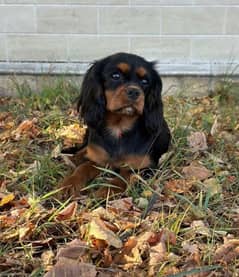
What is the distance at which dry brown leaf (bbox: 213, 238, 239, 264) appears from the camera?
2438 mm

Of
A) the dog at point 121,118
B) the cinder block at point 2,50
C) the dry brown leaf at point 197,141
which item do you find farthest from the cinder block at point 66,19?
the dog at point 121,118

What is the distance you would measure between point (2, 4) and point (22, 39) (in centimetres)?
44

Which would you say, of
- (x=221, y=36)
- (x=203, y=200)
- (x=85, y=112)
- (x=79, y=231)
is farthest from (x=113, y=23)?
(x=79, y=231)

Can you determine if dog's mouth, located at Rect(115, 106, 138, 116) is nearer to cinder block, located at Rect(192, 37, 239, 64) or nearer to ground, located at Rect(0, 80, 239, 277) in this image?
ground, located at Rect(0, 80, 239, 277)

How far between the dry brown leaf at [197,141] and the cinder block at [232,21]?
7.01 ft

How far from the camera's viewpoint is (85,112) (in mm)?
3600

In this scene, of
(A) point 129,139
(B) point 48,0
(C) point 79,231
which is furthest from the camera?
(B) point 48,0

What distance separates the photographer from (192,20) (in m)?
5.91

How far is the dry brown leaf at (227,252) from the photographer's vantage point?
8.00ft

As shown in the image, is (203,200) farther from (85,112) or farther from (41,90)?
(41,90)

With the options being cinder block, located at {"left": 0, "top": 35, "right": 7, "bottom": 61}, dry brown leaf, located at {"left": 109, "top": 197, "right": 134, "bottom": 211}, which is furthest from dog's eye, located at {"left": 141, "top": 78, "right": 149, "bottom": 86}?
cinder block, located at {"left": 0, "top": 35, "right": 7, "bottom": 61}

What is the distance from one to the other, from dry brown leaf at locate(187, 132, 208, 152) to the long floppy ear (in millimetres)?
472

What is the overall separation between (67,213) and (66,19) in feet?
11.9

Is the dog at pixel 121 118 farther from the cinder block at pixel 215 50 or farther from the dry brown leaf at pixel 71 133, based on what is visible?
the cinder block at pixel 215 50
